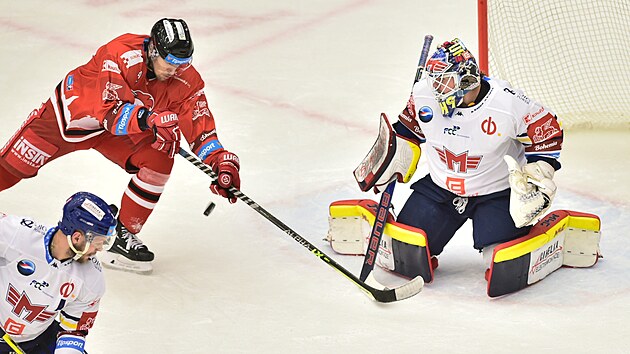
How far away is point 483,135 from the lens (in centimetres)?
432

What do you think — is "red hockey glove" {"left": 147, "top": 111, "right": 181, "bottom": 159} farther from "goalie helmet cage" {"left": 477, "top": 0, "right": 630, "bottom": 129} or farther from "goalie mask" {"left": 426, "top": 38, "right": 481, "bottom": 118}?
"goalie helmet cage" {"left": 477, "top": 0, "right": 630, "bottom": 129}

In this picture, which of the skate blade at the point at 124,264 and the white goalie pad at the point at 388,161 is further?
the skate blade at the point at 124,264

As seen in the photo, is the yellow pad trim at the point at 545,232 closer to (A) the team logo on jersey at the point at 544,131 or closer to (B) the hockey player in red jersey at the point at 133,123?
(A) the team logo on jersey at the point at 544,131

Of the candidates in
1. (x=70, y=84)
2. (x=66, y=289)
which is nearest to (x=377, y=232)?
(x=70, y=84)

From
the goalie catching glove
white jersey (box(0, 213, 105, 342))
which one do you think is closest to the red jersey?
white jersey (box(0, 213, 105, 342))

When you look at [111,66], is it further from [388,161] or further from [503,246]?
[503,246]

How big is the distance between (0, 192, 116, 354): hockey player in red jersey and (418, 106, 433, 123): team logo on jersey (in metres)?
1.43

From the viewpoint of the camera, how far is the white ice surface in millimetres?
4133

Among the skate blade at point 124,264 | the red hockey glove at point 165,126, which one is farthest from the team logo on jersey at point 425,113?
the skate blade at point 124,264

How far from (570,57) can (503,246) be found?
1872 millimetres

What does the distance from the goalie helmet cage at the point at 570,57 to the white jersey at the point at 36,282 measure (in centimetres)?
267

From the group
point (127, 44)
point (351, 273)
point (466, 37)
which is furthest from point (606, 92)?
point (127, 44)

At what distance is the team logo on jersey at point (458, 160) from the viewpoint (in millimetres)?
4375

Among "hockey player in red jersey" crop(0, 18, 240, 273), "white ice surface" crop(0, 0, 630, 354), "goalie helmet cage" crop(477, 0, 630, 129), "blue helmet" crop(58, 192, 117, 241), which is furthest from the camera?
"goalie helmet cage" crop(477, 0, 630, 129)
